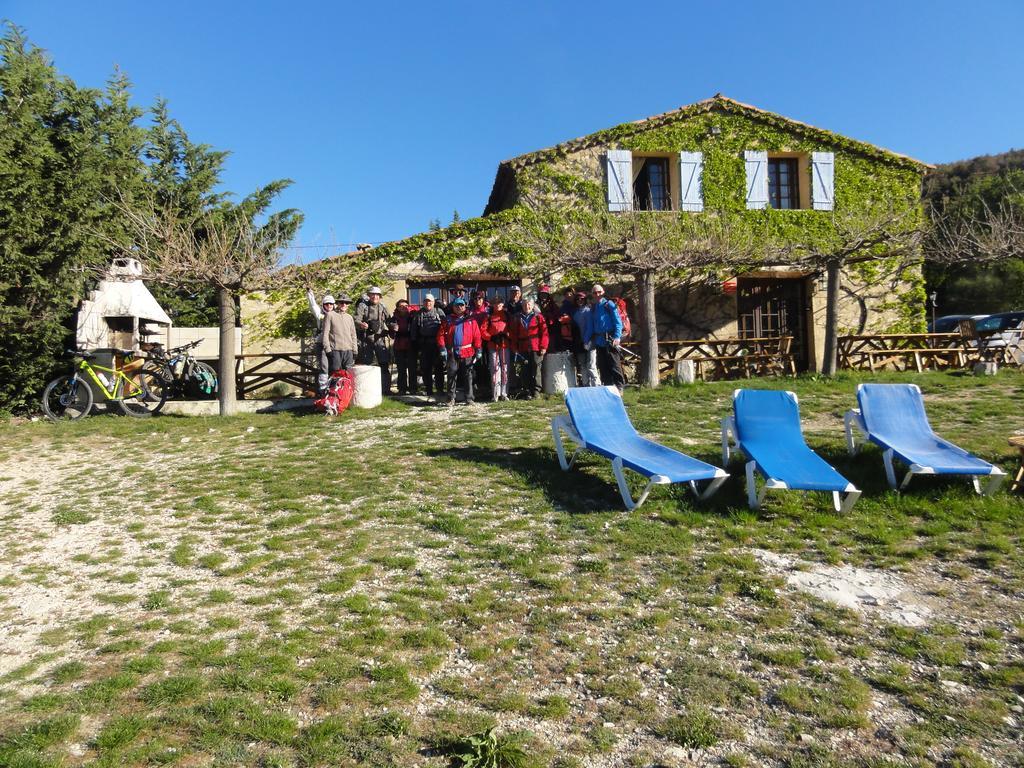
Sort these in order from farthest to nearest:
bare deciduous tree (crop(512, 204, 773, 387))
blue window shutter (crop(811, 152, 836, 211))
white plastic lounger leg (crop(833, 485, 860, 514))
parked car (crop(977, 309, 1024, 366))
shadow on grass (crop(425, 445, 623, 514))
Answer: blue window shutter (crop(811, 152, 836, 211)) → parked car (crop(977, 309, 1024, 366)) → bare deciduous tree (crop(512, 204, 773, 387)) → shadow on grass (crop(425, 445, 623, 514)) → white plastic lounger leg (crop(833, 485, 860, 514))

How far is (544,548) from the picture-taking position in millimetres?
5004

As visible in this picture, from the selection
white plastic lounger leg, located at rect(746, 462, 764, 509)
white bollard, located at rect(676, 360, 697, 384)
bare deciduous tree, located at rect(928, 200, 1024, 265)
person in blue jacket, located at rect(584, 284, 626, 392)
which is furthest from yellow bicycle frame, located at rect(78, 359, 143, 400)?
bare deciduous tree, located at rect(928, 200, 1024, 265)

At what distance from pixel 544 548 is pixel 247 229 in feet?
29.1

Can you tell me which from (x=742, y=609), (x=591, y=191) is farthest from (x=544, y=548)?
(x=591, y=191)

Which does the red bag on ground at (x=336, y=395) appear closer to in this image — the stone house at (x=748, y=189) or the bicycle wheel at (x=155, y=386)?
the bicycle wheel at (x=155, y=386)

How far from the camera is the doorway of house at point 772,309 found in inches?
674

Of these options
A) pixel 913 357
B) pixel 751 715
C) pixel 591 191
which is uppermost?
pixel 591 191

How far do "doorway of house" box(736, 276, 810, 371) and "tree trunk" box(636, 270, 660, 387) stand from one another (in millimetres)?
5277

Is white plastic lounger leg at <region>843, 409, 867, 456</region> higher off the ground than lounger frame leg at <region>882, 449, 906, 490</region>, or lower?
higher

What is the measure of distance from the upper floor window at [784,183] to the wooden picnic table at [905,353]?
388cm

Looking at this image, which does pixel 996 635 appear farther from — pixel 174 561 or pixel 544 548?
pixel 174 561

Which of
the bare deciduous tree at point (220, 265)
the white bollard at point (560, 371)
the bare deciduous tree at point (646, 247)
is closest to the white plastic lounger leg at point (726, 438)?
the white bollard at point (560, 371)

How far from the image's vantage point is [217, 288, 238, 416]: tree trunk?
444 inches

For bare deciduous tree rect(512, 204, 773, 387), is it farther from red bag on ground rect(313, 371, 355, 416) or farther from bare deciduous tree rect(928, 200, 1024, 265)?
red bag on ground rect(313, 371, 355, 416)
